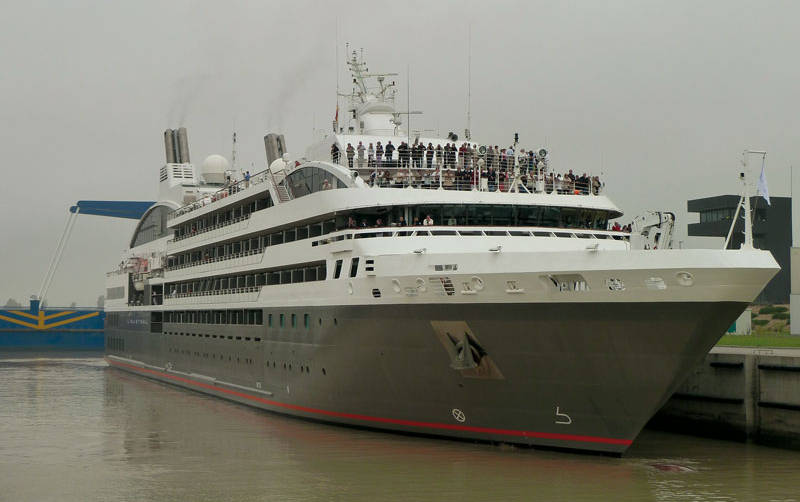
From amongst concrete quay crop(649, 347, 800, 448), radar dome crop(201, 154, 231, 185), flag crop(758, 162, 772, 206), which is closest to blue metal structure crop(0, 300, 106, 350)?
radar dome crop(201, 154, 231, 185)

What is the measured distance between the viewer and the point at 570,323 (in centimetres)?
2058

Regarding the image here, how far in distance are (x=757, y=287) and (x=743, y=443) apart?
8.26 metres

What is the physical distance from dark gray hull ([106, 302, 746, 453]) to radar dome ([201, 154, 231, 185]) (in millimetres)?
25322

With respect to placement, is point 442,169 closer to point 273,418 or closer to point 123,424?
point 273,418

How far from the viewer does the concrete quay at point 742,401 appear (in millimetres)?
24906

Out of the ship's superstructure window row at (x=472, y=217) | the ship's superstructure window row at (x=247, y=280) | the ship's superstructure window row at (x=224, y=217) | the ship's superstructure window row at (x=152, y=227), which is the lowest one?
the ship's superstructure window row at (x=247, y=280)

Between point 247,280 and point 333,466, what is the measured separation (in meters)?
13.5

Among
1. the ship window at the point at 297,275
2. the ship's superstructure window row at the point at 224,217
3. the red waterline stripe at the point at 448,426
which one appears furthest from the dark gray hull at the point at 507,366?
the ship's superstructure window row at the point at 224,217

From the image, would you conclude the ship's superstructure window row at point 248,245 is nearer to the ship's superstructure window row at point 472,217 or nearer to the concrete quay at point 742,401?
the ship's superstructure window row at point 472,217

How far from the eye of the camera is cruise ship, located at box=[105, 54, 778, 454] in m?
20.1

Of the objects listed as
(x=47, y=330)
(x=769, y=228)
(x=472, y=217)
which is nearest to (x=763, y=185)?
(x=472, y=217)

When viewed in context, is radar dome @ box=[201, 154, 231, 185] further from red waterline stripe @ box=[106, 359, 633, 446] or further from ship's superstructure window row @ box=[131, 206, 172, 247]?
red waterline stripe @ box=[106, 359, 633, 446]

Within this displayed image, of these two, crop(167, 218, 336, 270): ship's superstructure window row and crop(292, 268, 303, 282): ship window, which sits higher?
crop(167, 218, 336, 270): ship's superstructure window row

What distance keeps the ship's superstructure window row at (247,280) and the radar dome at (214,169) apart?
903 centimetres
